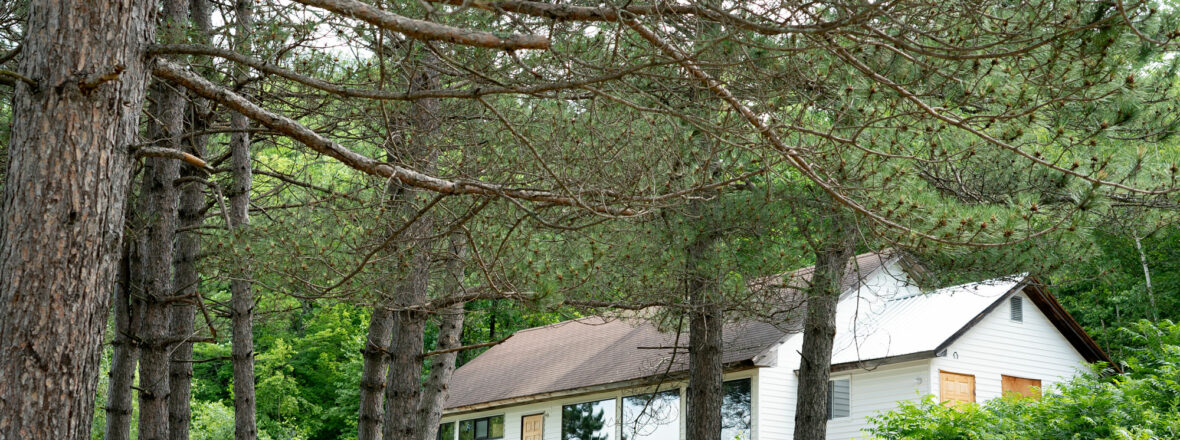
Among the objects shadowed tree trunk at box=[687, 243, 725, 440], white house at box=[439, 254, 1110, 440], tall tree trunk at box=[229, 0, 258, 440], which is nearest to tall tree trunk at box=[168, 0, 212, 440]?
tall tree trunk at box=[229, 0, 258, 440]

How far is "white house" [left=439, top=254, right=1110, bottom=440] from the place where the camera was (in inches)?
687

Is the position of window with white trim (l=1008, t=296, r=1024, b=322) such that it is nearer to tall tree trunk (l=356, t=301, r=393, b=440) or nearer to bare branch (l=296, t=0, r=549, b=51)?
tall tree trunk (l=356, t=301, r=393, b=440)

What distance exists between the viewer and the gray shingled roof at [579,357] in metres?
18.2

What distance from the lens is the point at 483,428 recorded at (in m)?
24.0

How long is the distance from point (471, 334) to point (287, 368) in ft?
19.3

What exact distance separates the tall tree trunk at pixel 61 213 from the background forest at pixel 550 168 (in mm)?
13

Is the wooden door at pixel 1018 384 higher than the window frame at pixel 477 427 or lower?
higher

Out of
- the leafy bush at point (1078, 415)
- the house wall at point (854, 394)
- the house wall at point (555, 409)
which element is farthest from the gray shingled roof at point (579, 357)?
the leafy bush at point (1078, 415)

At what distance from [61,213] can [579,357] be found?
17967 millimetres

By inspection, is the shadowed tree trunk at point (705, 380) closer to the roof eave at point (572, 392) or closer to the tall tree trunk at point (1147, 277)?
the roof eave at point (572, 392)

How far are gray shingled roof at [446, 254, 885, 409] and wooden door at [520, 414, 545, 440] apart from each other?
719mm

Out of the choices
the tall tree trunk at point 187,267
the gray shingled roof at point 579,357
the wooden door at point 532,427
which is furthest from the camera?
the wooden door at point 532,427

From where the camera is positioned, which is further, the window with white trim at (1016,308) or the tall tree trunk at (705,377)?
the window with white trim at (1016,308)

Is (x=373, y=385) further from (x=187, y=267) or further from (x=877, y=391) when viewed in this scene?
(x=877, y=391)
